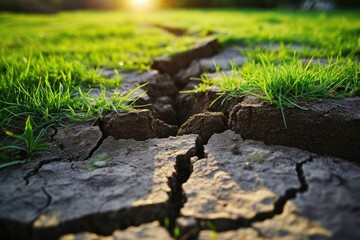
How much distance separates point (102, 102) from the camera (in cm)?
190

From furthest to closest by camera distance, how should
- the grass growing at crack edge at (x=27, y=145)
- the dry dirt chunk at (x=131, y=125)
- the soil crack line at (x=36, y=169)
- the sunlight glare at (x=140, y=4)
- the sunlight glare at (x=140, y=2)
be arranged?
1. the sunlight glare at (x=140, y=2)
2. the sunlight glare at (x=140, y=4)
3. the dry dirt chunk at (x=131, y=125)
4. the grass growing at crack edge at (x=27, y=145)
5. the soil crack line at (x=36, y=169)

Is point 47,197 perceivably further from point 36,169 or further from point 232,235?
point 232,235

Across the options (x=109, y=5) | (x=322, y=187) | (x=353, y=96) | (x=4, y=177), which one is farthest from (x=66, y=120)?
(x=109, y=5)

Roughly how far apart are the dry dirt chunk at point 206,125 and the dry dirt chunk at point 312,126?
133mm

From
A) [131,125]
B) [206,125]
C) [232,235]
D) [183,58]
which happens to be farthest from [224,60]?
[232,235]

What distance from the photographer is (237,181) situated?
4.41 ft

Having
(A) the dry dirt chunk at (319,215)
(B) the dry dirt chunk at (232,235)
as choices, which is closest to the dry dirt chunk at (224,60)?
(A) the dry dirt chunk at (319,215)

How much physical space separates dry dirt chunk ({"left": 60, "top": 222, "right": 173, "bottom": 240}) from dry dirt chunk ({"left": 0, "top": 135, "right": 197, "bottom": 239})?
4 cm

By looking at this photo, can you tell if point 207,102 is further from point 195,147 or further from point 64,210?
point 64,210

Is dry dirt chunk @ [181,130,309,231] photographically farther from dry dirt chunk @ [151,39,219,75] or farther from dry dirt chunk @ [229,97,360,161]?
dry dirt chunk @ [151,39,219,75]

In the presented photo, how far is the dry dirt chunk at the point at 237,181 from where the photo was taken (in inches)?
46.4

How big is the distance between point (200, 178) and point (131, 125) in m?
0.59

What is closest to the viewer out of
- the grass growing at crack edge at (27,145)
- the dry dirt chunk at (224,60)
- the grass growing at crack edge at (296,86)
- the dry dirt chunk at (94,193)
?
the dry dirt chunk at (94,193)

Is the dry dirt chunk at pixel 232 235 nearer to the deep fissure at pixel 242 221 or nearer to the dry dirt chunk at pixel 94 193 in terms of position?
the deep fissure at pixel 242 221
